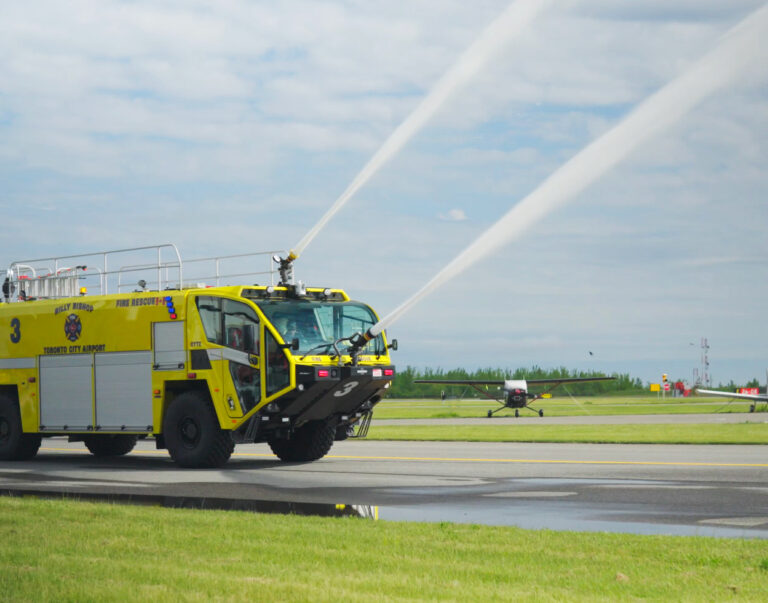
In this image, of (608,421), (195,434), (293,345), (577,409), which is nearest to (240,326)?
(293,345)

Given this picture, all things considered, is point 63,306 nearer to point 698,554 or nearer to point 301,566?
point 301,566

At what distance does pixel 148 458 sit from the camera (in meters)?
24.1

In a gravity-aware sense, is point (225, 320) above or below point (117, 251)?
below

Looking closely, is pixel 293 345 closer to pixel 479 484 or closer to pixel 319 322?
pixel 319 322

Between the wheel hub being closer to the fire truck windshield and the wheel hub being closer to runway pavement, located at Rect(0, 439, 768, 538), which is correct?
runway pavement, located at Rect(0, 439, 768, 538)

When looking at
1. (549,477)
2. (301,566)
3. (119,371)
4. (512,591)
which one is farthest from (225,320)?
(512,591)

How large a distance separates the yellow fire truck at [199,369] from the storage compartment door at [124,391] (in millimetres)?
26

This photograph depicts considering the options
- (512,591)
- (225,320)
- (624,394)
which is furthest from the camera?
(624,394)

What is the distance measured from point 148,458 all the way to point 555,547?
16.8 meters

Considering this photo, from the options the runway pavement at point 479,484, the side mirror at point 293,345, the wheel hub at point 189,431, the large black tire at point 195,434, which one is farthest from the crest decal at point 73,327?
the side mirror at point 293,345

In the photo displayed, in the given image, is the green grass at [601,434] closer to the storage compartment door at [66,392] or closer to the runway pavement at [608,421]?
the runway pavement at [608,421]

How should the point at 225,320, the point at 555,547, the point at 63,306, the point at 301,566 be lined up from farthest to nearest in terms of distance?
the point at 63,306, the point at 225,320, the point at 555,547, the point at 301,566

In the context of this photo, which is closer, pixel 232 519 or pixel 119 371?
pixel 232 519

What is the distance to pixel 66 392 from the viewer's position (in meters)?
22.4
